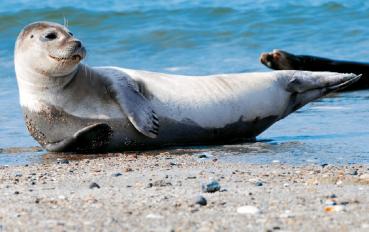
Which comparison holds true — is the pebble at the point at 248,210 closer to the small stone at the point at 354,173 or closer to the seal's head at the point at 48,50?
the small stone at the point at 354,173

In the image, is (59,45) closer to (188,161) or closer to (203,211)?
(188,161)

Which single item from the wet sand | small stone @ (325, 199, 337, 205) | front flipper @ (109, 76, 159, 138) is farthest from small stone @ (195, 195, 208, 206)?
front flipper @ (109, 76, 159, 138)

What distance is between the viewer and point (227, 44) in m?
15.0

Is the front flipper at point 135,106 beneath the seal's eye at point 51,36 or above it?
beneath

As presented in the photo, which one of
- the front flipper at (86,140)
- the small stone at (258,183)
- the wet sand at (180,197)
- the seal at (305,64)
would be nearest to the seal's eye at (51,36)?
the front flipper at (86,140)

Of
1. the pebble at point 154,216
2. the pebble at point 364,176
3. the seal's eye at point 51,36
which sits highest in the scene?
the seal's eye at point 51,36

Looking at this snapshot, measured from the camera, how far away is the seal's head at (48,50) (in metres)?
7.10

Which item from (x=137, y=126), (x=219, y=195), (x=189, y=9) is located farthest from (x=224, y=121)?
(x=189, y=9)

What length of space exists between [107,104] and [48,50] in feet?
1.90

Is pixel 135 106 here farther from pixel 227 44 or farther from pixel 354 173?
pixel 227 44

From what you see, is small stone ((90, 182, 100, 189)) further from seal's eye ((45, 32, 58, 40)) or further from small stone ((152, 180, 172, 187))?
seal's eye ((45, 32, 58, 40))

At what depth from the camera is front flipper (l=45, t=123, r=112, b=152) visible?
7.18 m

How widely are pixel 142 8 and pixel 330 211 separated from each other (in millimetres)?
13974

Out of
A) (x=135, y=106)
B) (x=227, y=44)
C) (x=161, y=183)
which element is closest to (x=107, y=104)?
(x=135, y=106)
